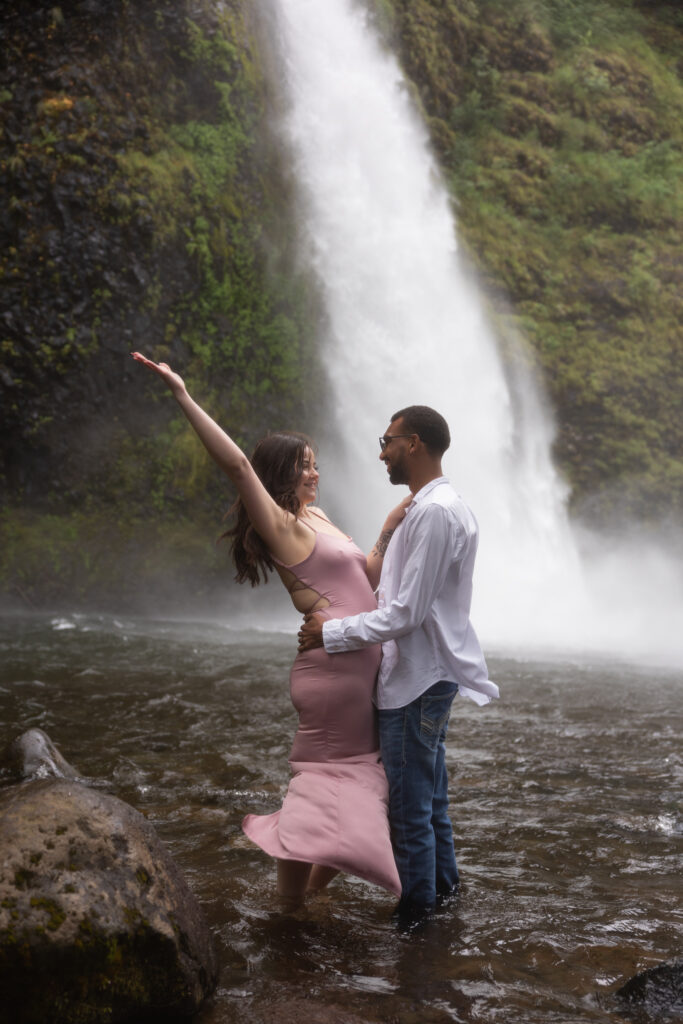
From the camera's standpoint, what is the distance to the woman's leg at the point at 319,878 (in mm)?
3504

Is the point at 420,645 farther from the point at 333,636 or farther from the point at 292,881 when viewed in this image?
the point at 292,881

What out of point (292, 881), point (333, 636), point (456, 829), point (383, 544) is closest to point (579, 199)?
point (456, 829)

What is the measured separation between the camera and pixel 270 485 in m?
3.37

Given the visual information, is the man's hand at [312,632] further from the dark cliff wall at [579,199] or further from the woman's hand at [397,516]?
the dark cliff wall at [579,199]

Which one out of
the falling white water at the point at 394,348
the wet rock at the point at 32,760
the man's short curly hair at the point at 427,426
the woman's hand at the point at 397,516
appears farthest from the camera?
the falling white water at the point at 394,348

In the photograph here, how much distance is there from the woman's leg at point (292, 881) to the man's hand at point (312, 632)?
29.9 inches

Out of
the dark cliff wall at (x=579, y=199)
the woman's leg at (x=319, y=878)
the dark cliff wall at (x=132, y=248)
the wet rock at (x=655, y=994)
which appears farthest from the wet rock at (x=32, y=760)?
the dark cliff wall at (x=579, y=199)

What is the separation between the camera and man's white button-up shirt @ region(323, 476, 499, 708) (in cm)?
305

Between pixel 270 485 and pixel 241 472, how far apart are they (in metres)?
0.35

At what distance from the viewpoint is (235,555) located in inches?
133

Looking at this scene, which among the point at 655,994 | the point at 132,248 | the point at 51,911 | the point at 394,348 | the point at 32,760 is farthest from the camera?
the point at 394,348

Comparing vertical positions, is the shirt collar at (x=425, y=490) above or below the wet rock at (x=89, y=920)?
above

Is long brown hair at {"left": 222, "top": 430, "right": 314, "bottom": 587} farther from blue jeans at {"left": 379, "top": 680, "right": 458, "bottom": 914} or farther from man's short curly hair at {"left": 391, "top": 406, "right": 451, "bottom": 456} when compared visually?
blue jeans at {"left": 379, "top": 680, "right": 458, "bottom": 914}

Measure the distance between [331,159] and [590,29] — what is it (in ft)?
34.0
